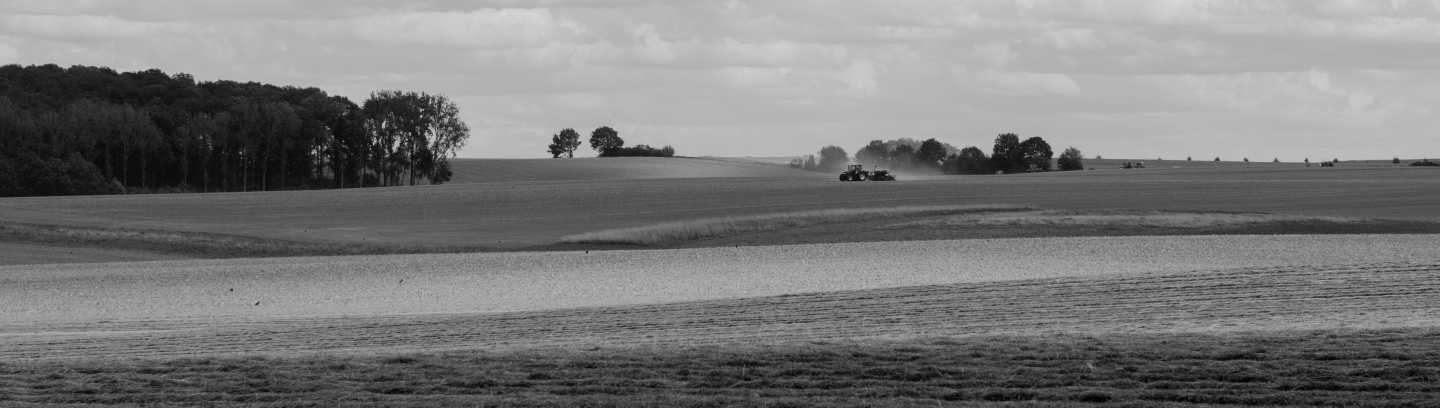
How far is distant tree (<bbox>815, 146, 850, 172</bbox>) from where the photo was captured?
12631cm

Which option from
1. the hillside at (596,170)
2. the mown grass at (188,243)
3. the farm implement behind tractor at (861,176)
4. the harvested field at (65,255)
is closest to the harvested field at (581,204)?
the mown grass at (188,243)

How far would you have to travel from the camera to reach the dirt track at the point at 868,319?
13438 millimetres

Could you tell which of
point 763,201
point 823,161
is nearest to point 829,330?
point 763,201

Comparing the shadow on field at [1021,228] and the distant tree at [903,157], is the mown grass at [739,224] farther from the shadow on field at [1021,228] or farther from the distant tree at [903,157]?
the distant tree at [903,157]

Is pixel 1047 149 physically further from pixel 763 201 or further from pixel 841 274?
pixel 841 274

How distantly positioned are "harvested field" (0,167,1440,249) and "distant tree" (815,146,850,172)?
52.2m

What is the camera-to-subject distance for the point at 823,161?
12962cm

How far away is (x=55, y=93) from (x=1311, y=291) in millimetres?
118438

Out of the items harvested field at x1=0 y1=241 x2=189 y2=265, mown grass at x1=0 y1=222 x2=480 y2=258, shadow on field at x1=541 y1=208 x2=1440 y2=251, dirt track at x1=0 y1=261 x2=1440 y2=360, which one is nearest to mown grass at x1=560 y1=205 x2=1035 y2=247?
shadow on field at x1=541 y1=208 x2=1440 y2=251

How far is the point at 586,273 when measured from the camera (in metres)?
27.1

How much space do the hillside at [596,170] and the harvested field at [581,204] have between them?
152ft

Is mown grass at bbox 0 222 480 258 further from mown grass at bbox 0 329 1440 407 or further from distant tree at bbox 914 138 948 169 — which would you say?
distant tree at bbox 914 138 948 169

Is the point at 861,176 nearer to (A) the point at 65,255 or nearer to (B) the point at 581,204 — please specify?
(B) the point at 581,204

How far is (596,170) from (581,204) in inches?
2728
